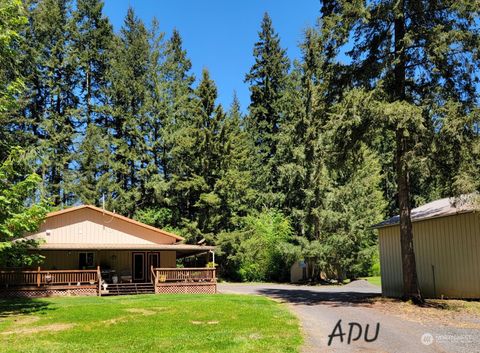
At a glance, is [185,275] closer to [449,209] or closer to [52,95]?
[449,209]

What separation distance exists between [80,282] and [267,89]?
32428 mm

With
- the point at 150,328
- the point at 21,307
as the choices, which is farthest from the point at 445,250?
the point at 21,307

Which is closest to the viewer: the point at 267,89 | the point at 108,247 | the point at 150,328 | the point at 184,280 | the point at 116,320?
the point at 150,328

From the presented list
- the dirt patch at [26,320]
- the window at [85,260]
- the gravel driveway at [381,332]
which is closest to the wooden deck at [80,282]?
the window at [85,260]

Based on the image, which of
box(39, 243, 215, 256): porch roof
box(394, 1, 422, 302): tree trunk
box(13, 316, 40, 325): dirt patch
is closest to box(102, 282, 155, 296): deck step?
box(39, 243, 215, 256): porch roof

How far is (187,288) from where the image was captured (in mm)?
23797

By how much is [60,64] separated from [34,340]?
33.4 metres

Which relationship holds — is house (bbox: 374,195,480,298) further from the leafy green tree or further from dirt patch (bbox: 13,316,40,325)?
the leafy green tree

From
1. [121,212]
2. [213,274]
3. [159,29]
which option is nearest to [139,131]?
[121,212]

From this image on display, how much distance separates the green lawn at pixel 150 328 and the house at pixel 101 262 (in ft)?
17.6

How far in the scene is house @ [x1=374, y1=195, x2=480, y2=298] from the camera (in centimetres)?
1603

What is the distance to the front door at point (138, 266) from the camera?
26344 millimetres

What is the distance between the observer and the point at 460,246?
16.5 m

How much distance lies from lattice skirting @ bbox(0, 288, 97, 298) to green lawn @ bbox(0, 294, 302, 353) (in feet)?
16.3
